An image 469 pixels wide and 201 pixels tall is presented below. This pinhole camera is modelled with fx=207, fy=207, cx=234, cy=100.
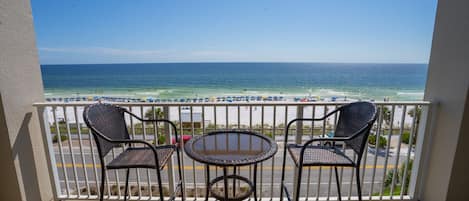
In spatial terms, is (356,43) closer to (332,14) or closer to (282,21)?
(332,14)

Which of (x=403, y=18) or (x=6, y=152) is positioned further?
(x=403, y=18)

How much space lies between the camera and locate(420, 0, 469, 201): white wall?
1.52 m

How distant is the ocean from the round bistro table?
17360mm

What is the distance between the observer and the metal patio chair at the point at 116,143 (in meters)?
1.34

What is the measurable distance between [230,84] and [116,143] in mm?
23202

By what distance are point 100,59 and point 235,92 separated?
19537mm

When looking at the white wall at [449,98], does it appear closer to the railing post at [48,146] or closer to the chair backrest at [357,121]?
the chair backrest at [357,121]

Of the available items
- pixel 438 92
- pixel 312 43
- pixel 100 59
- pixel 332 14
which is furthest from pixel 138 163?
pixel 100 59

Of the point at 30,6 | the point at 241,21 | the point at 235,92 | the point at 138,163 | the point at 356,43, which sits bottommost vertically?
the point at 235,92

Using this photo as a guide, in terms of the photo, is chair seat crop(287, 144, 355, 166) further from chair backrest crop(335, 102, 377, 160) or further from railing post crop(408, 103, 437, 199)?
railing post crop(408, 103, 437, 199)

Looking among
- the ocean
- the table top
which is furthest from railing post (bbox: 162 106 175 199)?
the ocean

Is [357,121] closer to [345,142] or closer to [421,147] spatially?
[345,142]

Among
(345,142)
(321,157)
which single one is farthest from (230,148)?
(345,142)

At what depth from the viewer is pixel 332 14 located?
20.5m
